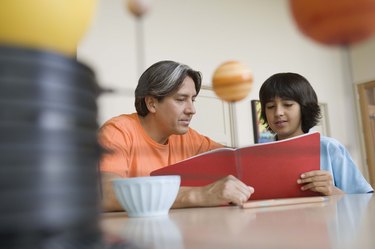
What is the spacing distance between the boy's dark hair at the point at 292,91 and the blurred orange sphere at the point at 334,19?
39 centimetres

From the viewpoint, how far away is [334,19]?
11 centimetres

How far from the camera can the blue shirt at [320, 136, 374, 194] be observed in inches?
40.2

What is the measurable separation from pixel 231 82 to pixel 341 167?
0.98m

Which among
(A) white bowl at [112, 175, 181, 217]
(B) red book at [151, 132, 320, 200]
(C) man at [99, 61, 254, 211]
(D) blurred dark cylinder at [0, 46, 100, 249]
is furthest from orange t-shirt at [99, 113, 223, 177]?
(D) blurred dark cylinder at [0, 46, 100, 249]

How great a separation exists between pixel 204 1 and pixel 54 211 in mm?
330

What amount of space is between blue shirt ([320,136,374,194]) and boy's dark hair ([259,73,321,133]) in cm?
11

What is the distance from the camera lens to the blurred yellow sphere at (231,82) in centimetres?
18

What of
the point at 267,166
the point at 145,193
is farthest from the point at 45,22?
the point at 267,166

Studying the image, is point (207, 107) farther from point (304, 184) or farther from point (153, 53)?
point (304, 184)

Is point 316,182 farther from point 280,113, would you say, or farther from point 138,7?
point 138,7

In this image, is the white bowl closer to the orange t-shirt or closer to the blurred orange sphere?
the orange t-shirt

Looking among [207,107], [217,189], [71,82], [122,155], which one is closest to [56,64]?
[71,82]

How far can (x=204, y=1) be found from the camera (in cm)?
42

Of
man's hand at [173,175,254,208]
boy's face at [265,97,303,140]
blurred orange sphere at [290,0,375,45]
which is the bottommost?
man's hand at [173,175,254,208]
